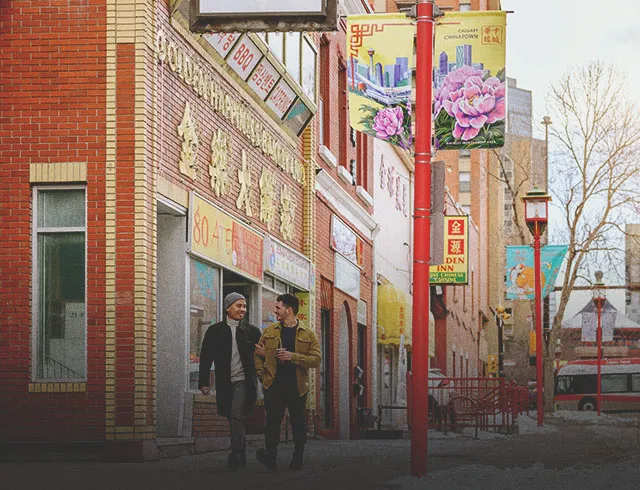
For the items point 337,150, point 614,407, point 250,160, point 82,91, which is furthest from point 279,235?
point 614,407

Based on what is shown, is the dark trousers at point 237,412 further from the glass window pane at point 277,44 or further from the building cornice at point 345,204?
the building cornice at point 345,204

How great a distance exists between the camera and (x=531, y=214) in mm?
33031

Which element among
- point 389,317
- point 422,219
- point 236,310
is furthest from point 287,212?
point 389,317

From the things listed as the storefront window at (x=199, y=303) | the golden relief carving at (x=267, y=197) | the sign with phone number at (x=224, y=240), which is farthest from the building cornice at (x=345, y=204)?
the storefront window at (x=199, y=303)

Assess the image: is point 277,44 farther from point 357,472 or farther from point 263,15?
point 357,472

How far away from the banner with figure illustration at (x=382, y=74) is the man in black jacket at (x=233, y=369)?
7.83ft

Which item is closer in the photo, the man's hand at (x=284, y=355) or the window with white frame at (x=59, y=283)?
the man's hand at (x=284, y=355)

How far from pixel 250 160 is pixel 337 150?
8.43 meters

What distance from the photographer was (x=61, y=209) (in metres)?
14.6

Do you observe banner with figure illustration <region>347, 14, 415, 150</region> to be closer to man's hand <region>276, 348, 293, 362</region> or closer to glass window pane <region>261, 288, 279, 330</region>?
man's hand <region>276, 348, 293, 362</region>

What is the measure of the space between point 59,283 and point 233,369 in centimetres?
279

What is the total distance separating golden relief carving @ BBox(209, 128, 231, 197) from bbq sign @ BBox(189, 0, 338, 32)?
5.94 metres

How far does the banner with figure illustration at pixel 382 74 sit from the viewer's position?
Result: 13.4 metres

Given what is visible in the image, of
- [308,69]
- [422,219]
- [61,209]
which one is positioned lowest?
[422,219]
